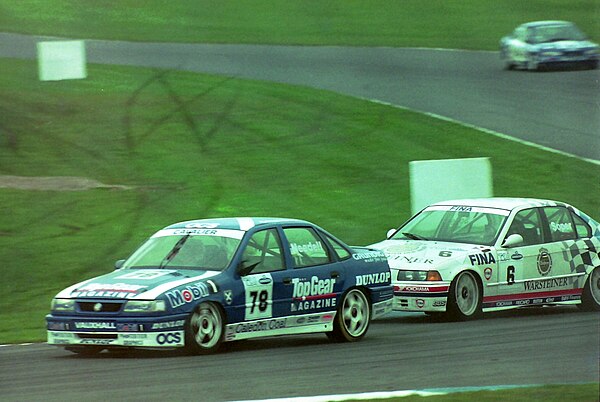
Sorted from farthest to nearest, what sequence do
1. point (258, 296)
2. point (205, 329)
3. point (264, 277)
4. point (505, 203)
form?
point (505, 203)
point (264, 277)
point (258, 296)
point (205, 329)

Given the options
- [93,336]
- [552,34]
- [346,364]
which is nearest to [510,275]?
[346,364]

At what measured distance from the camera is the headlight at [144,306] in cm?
1041

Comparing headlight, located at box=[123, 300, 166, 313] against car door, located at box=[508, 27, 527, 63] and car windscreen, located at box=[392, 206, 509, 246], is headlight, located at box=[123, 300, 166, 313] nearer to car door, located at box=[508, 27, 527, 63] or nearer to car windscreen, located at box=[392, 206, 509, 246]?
car windscreen, located at box=[392, 206, 509, 246]

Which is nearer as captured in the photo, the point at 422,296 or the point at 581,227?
the point at 422,296

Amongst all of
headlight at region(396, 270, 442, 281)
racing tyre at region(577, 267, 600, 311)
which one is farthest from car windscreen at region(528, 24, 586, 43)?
headlight at region(396, 270, 442, 281)

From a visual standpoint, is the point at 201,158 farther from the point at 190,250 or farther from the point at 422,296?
the point at 190,250

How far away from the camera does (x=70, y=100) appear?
26.2 metres

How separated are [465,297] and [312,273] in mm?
2807

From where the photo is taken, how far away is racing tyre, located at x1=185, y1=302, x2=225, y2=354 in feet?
34.8

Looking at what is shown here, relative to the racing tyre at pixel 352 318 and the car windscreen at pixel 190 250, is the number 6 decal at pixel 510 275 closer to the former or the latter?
the racing tyre at pixel 352 318

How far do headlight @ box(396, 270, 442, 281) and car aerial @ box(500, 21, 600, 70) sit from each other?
53.1ft

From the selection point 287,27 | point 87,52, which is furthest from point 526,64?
point 87,52

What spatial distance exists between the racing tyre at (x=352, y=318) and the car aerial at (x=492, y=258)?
1659 mm

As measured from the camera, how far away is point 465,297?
14.2 meters
